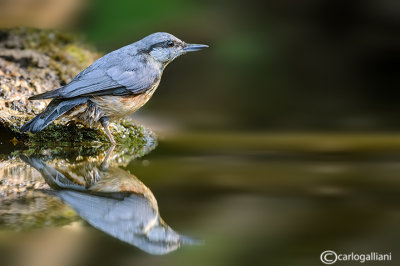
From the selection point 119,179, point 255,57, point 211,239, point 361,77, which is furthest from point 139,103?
point 255,57

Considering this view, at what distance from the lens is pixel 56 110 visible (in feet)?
16.7

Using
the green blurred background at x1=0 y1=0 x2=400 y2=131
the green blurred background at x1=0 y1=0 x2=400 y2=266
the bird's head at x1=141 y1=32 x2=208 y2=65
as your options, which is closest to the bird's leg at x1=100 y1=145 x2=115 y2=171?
the green blurred background at x1=0 y1=0 x2=400 y2=266

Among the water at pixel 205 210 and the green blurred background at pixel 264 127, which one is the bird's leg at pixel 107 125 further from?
the water at pixel 205 210

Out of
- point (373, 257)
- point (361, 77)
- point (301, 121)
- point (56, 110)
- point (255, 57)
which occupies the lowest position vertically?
point (373, 257)

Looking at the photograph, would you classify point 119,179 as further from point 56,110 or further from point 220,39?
point 220,39

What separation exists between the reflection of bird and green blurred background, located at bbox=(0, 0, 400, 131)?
282 cm

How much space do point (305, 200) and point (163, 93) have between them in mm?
6365

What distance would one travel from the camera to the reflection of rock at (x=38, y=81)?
548 cm

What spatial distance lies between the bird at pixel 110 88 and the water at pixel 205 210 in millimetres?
512

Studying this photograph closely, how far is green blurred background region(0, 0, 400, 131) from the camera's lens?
784 centimetres

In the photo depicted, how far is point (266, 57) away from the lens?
41.3 feet

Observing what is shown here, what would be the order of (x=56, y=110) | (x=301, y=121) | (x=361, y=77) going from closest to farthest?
1. (x=56, y=110)
2. (x=301, y=121)
3. (x=361, y=77)

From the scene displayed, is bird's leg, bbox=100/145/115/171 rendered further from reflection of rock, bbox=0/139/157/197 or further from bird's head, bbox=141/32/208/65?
bird's head, bbox=141/32/208/65

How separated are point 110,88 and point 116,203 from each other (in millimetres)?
1977
